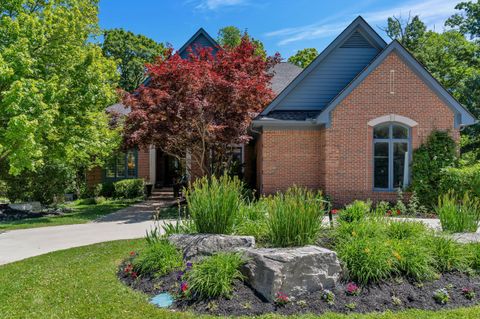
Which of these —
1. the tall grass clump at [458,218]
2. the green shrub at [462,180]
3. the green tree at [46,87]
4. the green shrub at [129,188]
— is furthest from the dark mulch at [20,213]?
the green shrub at [462,180]

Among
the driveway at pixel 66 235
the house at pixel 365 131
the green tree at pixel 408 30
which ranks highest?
the green tree at pixel 408 30

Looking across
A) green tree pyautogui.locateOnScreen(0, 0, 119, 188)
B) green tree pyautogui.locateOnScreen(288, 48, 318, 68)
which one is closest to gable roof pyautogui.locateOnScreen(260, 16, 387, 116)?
green tree pyautogui.locateOnScreen(0, 0, 119, 188)

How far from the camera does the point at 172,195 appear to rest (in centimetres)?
2139

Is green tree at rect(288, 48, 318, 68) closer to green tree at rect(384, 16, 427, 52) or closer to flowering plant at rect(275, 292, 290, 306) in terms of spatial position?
green tree at rect(384, 16, 427, 52)

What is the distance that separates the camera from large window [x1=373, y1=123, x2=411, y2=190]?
13664 millimetres

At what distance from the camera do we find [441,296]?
502 cm

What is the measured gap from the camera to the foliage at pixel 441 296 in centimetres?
500

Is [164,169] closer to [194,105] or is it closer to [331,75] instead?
[194,105]

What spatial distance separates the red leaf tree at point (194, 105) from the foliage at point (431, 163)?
5941 millimetres

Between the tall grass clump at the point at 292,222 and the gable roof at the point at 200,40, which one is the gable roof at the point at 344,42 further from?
the tall grass clump at the point at 292,222

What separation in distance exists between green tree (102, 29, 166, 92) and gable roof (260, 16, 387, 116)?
102 ft

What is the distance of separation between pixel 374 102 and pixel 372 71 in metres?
1.05

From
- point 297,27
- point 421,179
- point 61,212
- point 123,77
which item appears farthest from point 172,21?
point 123,77

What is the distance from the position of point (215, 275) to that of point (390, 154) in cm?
1034
